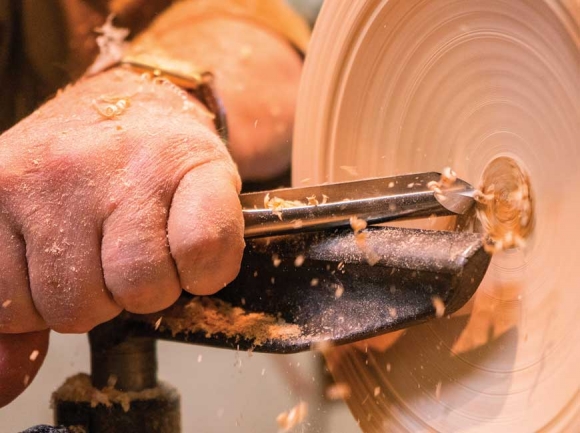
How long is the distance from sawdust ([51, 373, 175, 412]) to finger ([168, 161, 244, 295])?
0.64 feet

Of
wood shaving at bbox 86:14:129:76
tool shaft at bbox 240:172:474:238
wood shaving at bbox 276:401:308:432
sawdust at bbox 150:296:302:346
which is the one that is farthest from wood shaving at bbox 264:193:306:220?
wood shaving at bbox 86:14:129:76

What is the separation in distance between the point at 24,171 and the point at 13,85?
1.55ft

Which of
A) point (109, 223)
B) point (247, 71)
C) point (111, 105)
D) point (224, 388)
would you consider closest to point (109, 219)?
point (109, 223)

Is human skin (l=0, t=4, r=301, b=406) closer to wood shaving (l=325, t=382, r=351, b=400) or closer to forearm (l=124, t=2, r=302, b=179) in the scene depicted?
wood shaving (l=325, t=382, r=351, b=400)

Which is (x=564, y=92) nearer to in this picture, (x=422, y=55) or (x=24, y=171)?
(x=422, y=55)

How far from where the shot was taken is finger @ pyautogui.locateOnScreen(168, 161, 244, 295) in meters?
0.47

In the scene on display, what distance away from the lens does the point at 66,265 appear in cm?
49

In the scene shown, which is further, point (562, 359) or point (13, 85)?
point (13, 85)

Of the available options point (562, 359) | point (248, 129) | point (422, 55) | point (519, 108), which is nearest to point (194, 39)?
point (248, 129)

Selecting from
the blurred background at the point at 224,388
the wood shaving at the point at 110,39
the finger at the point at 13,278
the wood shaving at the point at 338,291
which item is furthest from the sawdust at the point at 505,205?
the wood shaving at the point at 110,39

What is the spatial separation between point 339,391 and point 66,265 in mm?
287

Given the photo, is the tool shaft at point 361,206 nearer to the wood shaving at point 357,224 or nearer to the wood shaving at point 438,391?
the wood shaving at point 357,224

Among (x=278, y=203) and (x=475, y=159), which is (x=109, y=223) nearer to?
(x=278, y=203)

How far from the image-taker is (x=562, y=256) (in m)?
0.46
